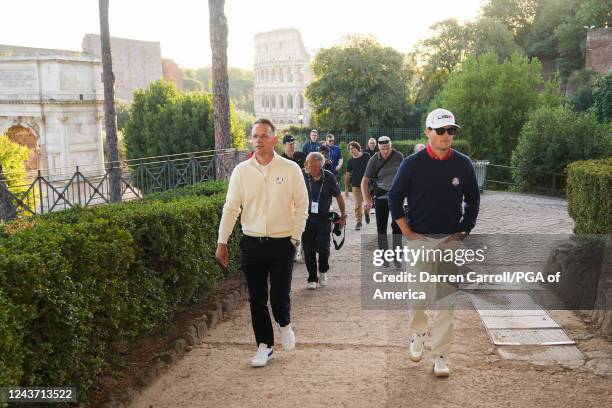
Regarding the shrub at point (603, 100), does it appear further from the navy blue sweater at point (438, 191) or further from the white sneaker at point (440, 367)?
the white sneaker at point (440, 367)

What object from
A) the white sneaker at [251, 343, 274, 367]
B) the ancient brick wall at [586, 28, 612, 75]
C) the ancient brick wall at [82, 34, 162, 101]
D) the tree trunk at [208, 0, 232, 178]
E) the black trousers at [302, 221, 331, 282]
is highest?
the ancient brick wall at [82, 34, 162, 101]

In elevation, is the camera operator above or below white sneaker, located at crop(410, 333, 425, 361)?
above

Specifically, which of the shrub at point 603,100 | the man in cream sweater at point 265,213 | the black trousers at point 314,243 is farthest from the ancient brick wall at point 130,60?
the man in cream sweater at point 265,213

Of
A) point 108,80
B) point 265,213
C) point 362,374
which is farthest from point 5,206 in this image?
point 108,80

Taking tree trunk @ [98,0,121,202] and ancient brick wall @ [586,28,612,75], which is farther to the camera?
ancient brick wall @ [586,28,612,75]

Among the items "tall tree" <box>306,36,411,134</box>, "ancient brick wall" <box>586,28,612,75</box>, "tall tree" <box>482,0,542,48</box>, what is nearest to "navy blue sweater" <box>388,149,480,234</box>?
"tall tree" <box>306,36,411,134</box>

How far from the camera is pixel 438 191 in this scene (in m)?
4.53

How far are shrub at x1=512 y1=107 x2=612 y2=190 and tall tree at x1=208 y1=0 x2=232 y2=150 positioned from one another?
10.9 meters

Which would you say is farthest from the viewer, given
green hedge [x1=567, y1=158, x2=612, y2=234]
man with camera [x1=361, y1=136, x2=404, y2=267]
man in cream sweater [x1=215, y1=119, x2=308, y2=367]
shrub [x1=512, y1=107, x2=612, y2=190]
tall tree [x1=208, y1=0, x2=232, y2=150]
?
shrub [x1=512, y1=107, x2=612, y2=190]

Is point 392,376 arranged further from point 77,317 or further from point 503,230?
point 503,230

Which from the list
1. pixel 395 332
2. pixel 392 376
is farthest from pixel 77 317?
pixel 395 332

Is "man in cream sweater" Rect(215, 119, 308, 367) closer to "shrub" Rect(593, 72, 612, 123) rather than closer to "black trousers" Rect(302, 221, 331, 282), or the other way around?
"black trousers" Rect(302, 221, 331, 282)

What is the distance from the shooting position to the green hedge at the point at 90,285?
358 centimetres

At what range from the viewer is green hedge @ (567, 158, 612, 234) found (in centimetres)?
686
